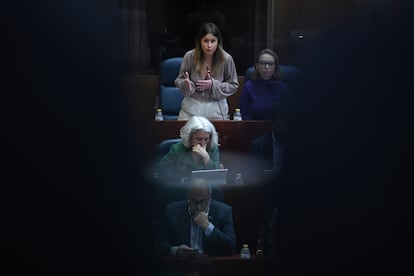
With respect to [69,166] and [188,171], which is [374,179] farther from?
[69,166]

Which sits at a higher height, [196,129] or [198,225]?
[196,129]

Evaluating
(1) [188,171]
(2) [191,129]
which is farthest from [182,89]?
(1) [188,171]

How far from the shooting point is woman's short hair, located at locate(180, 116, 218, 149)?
965 mm

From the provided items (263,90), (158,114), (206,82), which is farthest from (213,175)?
(206,82)

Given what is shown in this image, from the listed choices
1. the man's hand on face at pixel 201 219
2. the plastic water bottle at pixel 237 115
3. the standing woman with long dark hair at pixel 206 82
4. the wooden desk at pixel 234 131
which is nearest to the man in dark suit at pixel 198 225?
the man's hand on face at pixel 201 219

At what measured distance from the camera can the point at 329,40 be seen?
2.43ft

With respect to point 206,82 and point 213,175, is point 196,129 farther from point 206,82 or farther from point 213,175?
point 206,82

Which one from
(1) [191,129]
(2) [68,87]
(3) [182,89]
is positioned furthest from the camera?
(3) [182,89]

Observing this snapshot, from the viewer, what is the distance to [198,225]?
0.86 meters

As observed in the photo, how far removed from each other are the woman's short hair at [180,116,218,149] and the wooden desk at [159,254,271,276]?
0.78 feet

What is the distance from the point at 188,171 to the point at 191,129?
0.14 m

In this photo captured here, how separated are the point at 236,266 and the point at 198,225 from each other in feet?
0.31

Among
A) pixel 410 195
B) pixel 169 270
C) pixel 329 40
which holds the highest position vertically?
pixel 329 40

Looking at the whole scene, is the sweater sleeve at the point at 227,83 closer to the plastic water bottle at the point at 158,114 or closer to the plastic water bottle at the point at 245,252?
the plastic water bottle at the point at 158,114
